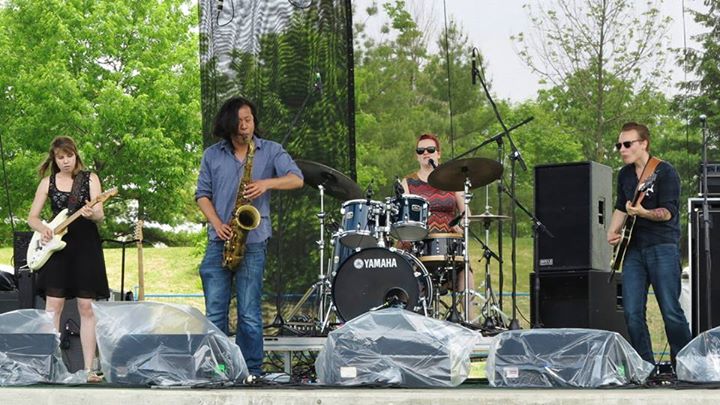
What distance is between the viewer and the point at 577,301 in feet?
30.7

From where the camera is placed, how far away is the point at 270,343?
8992mm

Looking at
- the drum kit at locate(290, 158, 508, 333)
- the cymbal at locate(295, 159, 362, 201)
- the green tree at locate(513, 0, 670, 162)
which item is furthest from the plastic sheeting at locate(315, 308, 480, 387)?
the green tree at locate(513, 0, 670, 162)

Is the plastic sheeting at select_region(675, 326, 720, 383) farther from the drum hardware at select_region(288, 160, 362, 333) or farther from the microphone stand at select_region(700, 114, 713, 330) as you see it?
the drum hardware at select_region(288, 160, 362, 333)

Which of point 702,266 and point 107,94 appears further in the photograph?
point 107,94

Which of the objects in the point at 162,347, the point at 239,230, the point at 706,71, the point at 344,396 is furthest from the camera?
the point at 706,71

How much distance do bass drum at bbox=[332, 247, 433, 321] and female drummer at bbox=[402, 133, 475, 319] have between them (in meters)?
0.61

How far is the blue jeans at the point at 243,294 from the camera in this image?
298 inches

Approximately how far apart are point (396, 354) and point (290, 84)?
3.81 metres

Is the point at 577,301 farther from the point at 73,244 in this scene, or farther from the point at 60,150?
the point at 60,150

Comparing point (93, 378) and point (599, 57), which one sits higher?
point (599, 57)

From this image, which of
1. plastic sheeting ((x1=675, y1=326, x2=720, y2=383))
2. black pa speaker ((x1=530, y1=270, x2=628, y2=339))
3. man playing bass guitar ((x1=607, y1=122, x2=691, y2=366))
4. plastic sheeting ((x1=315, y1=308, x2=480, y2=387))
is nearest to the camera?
plastic sheeting ((x1=675, y1=326, x2=720, y2=383))

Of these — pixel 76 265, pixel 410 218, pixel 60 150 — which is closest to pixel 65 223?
pixel 76 265

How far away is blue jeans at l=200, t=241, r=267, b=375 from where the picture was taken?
7.57m

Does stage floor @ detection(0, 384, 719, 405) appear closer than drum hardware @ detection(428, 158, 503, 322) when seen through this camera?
Yes
